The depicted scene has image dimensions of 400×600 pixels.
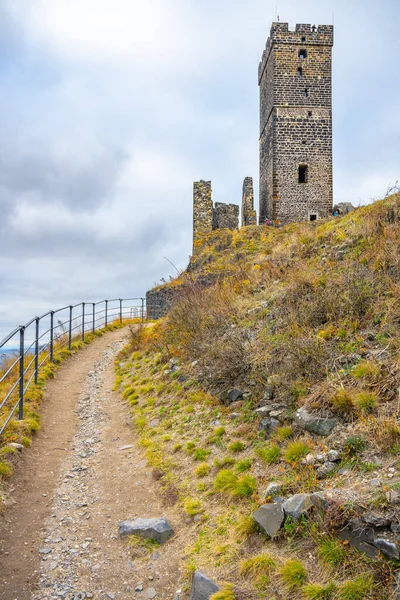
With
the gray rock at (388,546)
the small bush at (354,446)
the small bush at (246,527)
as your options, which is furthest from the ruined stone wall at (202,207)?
the gray rock at (388,546)

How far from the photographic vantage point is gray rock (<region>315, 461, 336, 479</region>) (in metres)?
4.64

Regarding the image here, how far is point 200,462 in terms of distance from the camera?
627 centimetres

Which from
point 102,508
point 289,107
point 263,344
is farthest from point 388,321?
point 289,107

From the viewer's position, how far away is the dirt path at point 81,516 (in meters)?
4.45

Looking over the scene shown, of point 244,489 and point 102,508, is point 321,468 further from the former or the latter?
point 102,508

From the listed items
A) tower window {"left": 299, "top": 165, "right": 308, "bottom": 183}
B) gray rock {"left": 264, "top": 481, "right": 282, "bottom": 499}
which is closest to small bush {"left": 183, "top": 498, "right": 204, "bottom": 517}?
gray rock {"left": 264, "top": 481, "right": 282, "bottom": 499}

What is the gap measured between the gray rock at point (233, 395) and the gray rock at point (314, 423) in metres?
1.71

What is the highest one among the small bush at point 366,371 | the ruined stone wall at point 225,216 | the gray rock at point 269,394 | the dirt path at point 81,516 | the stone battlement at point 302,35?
the stone battlement at point 302,35

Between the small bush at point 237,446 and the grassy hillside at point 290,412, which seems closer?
the grassy hillside at point 290,412

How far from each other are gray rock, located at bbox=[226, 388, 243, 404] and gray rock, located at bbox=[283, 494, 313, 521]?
112 inches

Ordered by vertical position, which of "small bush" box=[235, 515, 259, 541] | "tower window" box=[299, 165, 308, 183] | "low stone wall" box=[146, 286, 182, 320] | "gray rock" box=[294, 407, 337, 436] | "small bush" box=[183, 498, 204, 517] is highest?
"tower window" box=[299, 165, 308, 183]

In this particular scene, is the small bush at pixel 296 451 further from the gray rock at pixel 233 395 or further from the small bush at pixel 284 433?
the gray rock at pixel 233 395

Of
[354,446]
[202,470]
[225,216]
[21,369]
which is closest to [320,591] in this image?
[354,446]

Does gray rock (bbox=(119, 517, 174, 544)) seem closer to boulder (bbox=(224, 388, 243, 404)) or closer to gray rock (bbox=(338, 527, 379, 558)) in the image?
gray rock (bbox=(338, 527, 379, 558))
